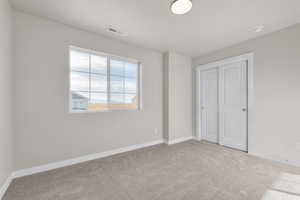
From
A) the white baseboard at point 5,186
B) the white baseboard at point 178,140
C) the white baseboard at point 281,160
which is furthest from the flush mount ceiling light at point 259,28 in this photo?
the white baseboard at point 5,186

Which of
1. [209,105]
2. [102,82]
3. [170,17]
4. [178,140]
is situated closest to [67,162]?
[102,82]

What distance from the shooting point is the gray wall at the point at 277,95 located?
7.78 ft

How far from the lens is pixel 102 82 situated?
288cm

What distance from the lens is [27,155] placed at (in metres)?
2.06

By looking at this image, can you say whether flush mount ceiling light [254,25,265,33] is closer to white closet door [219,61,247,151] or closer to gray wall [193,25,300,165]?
gray wall [193,25,300,165]

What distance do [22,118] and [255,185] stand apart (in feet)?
11.8

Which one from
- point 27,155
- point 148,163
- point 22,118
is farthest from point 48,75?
point 148,163

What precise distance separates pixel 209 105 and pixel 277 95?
1506 millimetres

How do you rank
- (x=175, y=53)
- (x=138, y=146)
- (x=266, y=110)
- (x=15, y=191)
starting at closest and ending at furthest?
A: (x=15, y=191) → (x=266, y=110) → (x=138, y=146) → (x=175, y=53)

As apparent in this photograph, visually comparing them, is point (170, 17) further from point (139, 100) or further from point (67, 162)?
point (67, 162)

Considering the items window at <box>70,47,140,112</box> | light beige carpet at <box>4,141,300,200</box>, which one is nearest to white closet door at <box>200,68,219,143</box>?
light beige carpet at <box>4,141,300,200</box>

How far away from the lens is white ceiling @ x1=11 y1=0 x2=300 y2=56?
1.90m

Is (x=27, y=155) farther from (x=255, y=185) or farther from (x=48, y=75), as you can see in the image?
(x=255, y=185)

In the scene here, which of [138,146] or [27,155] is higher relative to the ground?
[27,155]
